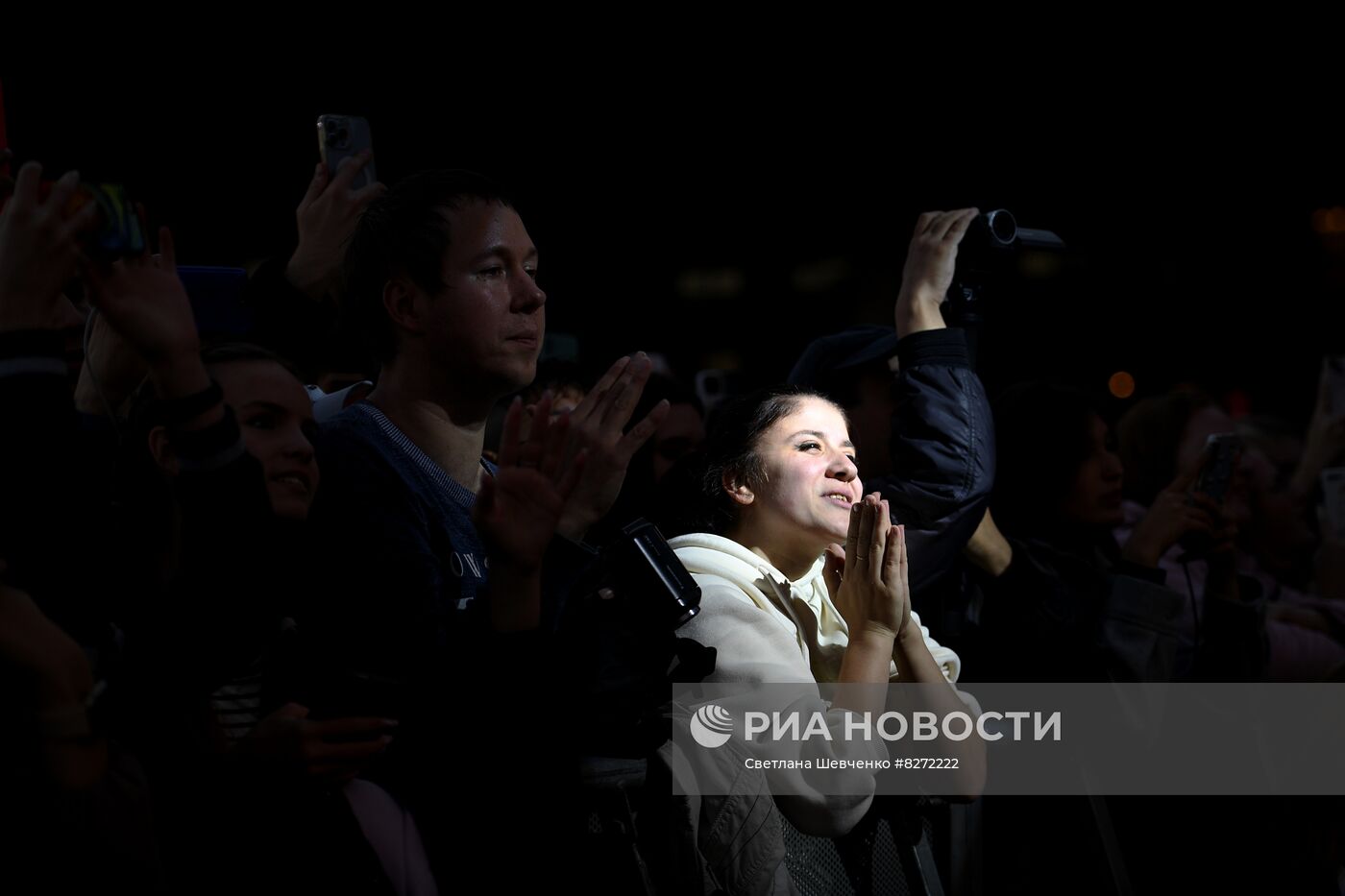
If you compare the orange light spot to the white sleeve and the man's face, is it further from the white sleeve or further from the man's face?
the man's face

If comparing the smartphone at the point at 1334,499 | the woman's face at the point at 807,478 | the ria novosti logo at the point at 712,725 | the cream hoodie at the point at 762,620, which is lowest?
the smartphone at the point at 1334,499

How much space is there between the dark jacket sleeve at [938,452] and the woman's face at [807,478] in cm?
22

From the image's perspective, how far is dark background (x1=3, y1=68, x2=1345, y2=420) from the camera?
4.74 m

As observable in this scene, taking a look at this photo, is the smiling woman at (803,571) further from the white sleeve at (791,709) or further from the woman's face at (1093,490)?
the woman's face at (1093,490)

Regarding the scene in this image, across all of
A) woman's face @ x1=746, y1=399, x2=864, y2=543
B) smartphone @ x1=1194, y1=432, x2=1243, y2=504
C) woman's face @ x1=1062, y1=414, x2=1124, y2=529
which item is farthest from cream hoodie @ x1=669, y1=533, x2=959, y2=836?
smartphone @ x1=1194, y1=432, x2=1243, y2=504

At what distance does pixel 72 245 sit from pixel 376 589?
60 cm

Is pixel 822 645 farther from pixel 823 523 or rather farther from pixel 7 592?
pixel 7 592

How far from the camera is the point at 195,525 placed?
1560mm

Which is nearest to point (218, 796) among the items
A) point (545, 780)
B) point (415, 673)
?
point (415, 673)

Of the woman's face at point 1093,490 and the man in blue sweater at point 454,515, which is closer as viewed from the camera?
the man in blue sweater at point 454,515

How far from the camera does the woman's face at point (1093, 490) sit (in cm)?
346

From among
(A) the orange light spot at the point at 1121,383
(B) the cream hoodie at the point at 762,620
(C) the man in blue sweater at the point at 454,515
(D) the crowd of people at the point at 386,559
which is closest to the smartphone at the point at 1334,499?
(D) the crowd of people at the point at 386,559

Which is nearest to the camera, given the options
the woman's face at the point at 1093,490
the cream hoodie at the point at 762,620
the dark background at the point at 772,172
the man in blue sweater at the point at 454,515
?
the man in blue sweater at the point at 454,515

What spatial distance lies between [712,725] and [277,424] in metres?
0.79
